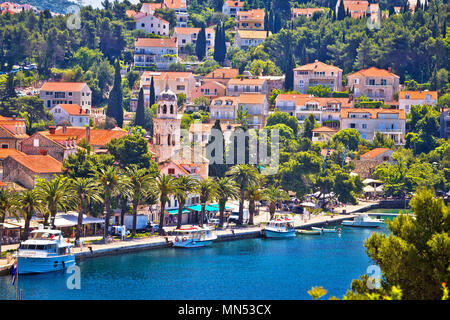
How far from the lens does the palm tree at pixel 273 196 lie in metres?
116

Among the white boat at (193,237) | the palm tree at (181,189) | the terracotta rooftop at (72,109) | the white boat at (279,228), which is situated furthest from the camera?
the terracotta rooftop at (72,109)

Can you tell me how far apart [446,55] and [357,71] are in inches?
582

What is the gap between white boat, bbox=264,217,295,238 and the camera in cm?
10912

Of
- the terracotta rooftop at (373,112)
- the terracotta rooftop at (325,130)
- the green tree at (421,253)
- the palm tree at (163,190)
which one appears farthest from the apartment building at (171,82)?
the green tree at (421,253)

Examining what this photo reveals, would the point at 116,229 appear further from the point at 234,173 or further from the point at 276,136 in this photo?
the point at 276,136

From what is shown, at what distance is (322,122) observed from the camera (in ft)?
544

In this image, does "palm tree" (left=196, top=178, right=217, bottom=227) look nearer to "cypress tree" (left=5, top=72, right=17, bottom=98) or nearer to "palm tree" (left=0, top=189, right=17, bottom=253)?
"palm tree" (left=0, top=189, right=17, bottom=253)

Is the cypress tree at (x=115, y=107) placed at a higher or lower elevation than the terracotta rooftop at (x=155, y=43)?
lower

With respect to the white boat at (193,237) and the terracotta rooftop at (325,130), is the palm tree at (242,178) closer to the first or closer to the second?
the white boat at (193,237)

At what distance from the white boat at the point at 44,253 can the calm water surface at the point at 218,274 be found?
0.90 metres

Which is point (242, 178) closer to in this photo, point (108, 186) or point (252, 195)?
point (252, 195)

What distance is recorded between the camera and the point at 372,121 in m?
162

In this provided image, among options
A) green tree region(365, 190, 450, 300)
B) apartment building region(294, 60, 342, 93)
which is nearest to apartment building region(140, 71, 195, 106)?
apartment building region(294, 60, 342, 93)
